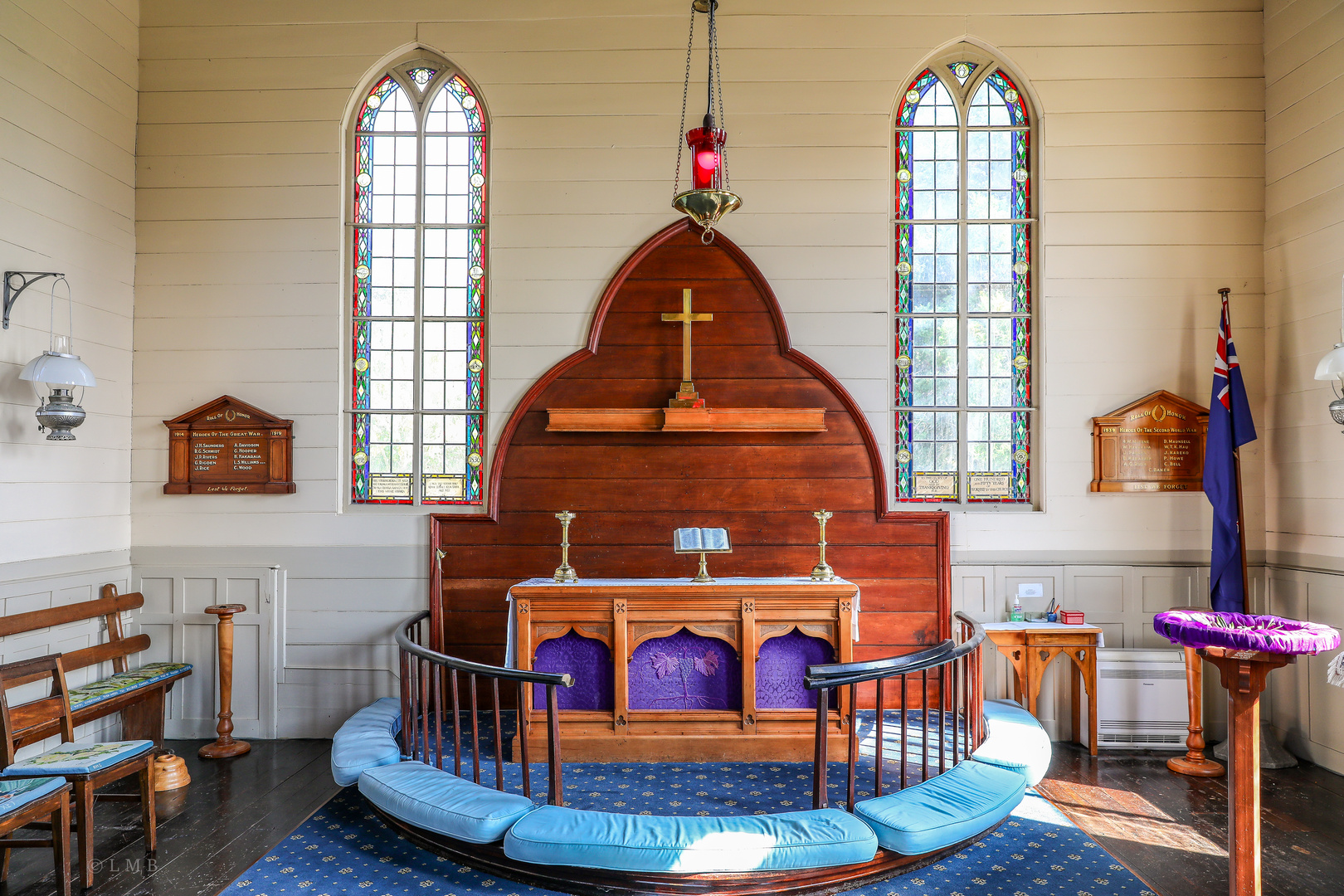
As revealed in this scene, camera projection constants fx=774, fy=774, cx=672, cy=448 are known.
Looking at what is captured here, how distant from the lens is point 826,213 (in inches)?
217

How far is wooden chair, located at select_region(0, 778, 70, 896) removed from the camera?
295 centimetres

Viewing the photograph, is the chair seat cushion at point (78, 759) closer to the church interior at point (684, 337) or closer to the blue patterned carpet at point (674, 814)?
the blue patterned carpet at point (674, 814)

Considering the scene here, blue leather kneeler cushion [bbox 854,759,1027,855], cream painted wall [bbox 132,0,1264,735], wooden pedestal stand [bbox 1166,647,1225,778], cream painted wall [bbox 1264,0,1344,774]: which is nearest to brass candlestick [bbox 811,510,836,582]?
cream painted wall [bbox 132,0,1264,735]

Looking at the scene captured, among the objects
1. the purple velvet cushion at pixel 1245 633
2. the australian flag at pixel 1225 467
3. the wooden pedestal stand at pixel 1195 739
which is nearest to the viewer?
the purple velvet cushion at pixel 1245 633

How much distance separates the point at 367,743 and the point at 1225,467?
5.47 metres

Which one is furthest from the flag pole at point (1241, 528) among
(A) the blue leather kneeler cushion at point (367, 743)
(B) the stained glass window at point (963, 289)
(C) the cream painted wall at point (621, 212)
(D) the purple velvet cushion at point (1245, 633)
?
(A) the blue leather kneeler cushion at point (367, 743)

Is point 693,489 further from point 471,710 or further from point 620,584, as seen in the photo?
point 471,710

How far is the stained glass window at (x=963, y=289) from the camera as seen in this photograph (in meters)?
5.57

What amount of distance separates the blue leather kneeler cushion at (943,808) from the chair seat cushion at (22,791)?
131 inches

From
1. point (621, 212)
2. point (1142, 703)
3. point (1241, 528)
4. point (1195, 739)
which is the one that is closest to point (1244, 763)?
point (1195, 739)

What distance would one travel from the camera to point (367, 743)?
4.20 meters

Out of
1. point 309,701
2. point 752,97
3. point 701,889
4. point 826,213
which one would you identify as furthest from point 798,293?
point 309,701

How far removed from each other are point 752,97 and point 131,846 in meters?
5.70

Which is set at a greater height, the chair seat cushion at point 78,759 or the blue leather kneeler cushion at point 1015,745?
the chair seat cushion at point 78,759
